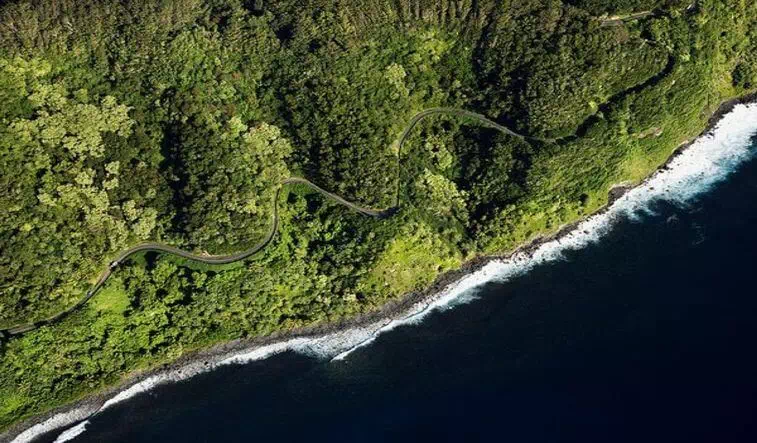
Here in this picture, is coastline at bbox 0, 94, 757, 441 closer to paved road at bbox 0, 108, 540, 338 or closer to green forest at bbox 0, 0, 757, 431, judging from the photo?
green forest at bbox 0, 0, 757, 431

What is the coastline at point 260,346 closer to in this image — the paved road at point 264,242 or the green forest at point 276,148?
the green forest at point 276,148

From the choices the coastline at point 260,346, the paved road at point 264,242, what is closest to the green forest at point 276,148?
the paved road at point 264,242

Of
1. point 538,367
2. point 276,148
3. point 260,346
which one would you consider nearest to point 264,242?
point 276,148

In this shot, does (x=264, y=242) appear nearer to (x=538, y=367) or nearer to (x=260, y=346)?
(x=260, y=346)

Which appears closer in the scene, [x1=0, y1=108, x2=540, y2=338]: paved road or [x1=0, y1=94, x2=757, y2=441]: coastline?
[x1=0, y1=94, x2=757, y2=441]: coastline

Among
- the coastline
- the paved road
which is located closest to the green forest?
the paved road

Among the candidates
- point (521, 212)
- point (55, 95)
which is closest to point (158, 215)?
point (55, 95)

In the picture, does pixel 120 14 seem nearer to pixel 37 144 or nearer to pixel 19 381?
pixel 37 144
